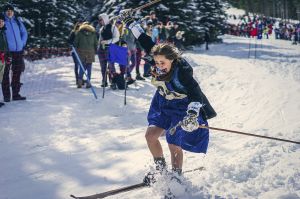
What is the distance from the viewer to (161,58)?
374 centimetres

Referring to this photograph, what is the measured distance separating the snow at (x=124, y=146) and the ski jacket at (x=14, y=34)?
134 cm

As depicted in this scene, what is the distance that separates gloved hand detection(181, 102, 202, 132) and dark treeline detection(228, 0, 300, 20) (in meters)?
84.6

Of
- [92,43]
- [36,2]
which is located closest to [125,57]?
[92,43]

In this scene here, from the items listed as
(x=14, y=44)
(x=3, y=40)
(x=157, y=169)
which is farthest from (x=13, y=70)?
(x=157, y=169)

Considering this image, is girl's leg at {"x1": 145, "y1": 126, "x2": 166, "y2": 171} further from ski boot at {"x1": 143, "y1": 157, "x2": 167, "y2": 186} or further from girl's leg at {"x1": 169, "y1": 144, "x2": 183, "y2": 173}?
girl's leg at {"x1": 169, "y1": 144, "x2": 183, "y2": 173}

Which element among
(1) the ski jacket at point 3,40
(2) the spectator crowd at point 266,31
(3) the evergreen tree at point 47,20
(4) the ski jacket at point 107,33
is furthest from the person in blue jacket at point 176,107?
(2) the spectator crowd at point 266,31

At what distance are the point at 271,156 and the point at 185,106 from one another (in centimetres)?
200

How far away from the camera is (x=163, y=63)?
376 cm

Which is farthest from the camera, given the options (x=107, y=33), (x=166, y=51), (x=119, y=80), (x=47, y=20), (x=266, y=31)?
(x=266, y=31)

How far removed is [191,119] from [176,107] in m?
0.43

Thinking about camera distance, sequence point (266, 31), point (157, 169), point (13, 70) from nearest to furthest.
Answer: point (157, 169)
point (13, 70)
point (266, 31)

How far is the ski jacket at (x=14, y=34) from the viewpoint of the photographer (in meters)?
8.30

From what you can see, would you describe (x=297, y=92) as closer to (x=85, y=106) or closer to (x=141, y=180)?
(x=85, y=106)

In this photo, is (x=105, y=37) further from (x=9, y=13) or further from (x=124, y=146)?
(x=124, y=146)
